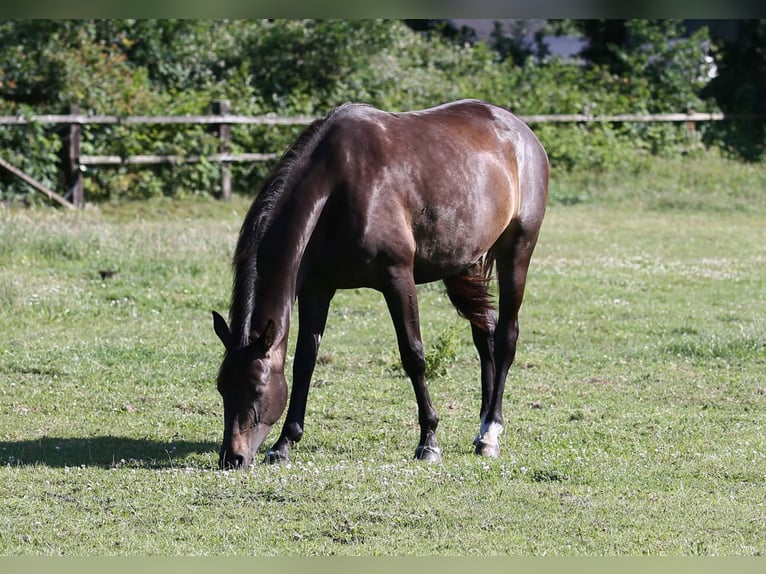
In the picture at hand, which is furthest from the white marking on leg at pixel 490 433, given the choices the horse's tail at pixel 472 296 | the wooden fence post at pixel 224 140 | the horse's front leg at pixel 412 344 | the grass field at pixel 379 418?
the wooden fence post at pixel 224 140

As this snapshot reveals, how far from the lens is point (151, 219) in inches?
726

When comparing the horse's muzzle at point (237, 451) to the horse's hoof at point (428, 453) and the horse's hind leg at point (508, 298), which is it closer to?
the horse's hoof at point (428, 453)

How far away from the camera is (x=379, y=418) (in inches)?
302

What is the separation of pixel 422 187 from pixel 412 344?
3.31 ft

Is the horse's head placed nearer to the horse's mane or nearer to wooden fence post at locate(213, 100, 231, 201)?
the horse's mane

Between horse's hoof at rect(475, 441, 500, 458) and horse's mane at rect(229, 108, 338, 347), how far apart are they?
170 centimetres

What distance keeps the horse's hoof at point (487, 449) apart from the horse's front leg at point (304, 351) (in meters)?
1.14

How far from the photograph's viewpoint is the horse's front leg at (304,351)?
22.3 feet

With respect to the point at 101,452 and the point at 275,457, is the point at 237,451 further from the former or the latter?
the point at 101,452

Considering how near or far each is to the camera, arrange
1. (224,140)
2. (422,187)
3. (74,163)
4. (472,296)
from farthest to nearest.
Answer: (224,140) < (74,163) < (472,296) < (422,187)

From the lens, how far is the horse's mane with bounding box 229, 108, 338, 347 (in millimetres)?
6035

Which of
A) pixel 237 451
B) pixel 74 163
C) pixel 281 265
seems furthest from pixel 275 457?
pixel 74 163

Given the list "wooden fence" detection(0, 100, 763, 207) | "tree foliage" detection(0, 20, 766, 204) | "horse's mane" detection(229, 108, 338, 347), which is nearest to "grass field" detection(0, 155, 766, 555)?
"horse's mane" detection(229, 108, 338, 347)

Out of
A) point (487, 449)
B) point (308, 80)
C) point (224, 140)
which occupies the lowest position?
point (224, 140)
